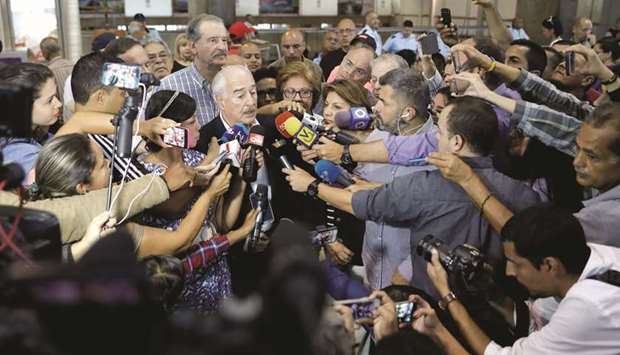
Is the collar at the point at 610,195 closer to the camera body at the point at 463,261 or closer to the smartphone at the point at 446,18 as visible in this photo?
the camera body at the point at 463,261

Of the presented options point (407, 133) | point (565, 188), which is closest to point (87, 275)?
point (407, 133)

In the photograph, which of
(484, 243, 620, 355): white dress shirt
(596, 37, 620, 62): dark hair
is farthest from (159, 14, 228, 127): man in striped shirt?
(596, 37, 620, 62): dark hair

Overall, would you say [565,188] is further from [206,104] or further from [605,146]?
[206,104]

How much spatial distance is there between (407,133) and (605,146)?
2.90 ft

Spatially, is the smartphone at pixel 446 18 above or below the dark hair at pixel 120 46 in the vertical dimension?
above

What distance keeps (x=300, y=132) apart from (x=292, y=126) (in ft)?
0.16

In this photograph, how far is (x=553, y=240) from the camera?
5.30 ft

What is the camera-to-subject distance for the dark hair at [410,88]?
2627 millimetres

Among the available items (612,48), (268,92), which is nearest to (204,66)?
(268,92)

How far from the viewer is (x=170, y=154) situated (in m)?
2.20

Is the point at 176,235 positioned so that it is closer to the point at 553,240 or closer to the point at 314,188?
the point at 314,188

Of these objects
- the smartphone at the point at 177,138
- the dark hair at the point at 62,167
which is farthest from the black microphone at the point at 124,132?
the smartphone at the point at 177,138

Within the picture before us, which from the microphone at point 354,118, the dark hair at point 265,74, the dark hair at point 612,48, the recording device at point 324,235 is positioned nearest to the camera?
the recording device at point 324,235

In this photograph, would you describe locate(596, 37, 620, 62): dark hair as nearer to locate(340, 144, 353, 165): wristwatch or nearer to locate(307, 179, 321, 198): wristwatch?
locate(340, 144, 353, 165): wristwatch
